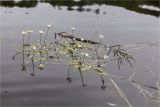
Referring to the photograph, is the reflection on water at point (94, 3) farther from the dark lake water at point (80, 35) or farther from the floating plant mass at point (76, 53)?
the floating plant mass at point (76, 53)

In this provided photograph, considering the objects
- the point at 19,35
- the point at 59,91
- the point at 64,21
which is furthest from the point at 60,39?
the point at 59,91

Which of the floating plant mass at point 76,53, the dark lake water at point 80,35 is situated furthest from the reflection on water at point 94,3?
the floating plant mass at point 76,53

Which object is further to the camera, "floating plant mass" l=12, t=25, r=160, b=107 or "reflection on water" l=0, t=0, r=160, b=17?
"reflection on water" l=0, t=0, r=160, b=17

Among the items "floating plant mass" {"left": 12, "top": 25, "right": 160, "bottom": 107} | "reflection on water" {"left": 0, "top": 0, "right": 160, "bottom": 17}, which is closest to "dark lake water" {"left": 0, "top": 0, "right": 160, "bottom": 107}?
"reflection on water" {"left": 0, "top": 0, "right": 160, "bottom": 17}

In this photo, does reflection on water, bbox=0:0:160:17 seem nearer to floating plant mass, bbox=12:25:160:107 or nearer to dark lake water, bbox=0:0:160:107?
dark lake water, bbox=0:0:160:107

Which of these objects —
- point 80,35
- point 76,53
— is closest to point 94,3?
point 80,35

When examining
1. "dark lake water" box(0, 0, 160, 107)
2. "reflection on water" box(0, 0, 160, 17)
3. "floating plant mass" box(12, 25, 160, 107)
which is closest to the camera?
"dark lake water" box(0, 0, 160, 107)
